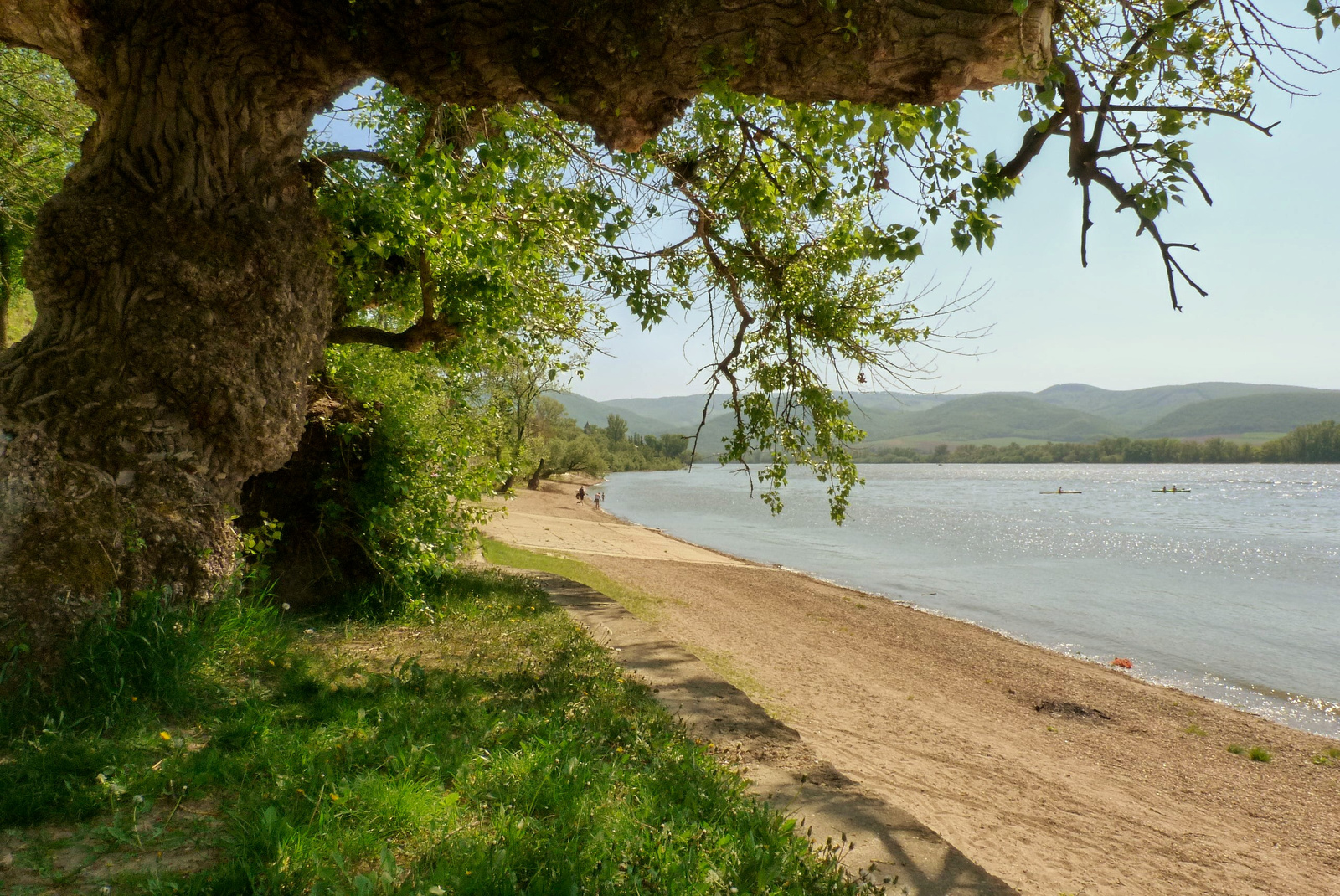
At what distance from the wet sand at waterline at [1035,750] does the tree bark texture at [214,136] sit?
5428mm

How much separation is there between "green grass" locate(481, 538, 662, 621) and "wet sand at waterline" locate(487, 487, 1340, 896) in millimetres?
461

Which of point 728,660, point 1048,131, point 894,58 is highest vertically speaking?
point 894,58

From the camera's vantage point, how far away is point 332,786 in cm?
295

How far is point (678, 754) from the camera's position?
14.3 feet

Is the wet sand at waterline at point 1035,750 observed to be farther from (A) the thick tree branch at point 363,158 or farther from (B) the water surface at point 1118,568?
(A) the thick tree branch at point 363,158

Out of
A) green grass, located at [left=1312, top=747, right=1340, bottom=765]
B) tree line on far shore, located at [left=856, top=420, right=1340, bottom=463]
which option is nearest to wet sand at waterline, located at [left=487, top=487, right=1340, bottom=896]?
green grass, located at [left=1312, top=747, right=1340, bottom=765]

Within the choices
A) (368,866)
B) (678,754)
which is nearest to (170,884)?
(368,866)

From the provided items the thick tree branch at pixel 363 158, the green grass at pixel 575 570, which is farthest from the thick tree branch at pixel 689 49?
the green grass at pixel 575 570

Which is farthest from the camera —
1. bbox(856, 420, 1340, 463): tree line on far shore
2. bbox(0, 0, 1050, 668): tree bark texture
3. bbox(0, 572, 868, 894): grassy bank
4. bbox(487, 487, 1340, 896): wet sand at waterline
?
bbox(856, 420, 1340, 463): tree line on far shore

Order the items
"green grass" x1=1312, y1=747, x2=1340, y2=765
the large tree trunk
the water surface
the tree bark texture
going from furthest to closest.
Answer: the water surface → "green grass" x1=1312, y1=747, x2=1340, y2=765 → the tree bark texture → the large tree trunk

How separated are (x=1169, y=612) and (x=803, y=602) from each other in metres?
11.9

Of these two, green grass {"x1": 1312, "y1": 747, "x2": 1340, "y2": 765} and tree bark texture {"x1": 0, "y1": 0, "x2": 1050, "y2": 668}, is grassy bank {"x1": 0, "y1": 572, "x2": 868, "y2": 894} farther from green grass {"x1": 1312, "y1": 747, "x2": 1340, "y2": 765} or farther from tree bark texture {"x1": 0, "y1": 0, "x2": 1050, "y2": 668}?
green grass {"x1": 1312, "y1": 747, "x2": 1340, "y2": 765}

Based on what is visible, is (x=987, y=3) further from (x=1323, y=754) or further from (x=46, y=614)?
(x=1323, y=754)

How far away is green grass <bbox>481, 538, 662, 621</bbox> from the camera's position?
13.8 meters
